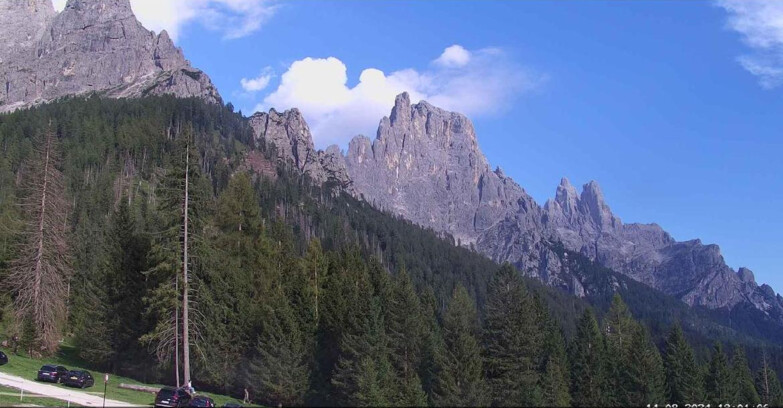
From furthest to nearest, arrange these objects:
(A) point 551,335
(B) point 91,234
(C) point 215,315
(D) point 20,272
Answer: (B) point 91,234 < (A) point 551,335 < (D) point 20,272 < (C) point 215,315

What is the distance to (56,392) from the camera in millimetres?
39344

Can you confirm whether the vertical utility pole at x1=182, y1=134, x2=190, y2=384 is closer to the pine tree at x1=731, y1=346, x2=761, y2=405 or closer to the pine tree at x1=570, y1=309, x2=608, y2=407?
the pine tree at x1=570, y1=309, x2=608, y2=407

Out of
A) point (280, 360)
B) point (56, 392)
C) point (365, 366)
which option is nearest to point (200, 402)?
point (56, 392)

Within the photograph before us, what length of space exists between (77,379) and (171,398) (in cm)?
1116

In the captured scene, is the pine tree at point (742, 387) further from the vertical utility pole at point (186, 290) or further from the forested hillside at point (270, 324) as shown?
the vertical utility pole at point (186, 290)

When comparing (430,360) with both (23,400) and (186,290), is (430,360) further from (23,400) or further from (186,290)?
(23,400)

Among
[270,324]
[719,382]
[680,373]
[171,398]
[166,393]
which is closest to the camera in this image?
[171,398]

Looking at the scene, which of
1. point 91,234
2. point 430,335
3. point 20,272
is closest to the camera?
point 20,272

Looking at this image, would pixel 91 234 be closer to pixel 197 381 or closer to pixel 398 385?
pixel 197 381

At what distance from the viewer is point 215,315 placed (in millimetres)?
49250

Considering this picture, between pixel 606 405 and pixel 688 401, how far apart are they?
12422 mm

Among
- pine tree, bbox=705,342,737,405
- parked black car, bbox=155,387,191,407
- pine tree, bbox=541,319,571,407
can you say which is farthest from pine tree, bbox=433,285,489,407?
pine tree, bbox=705,342,737,405

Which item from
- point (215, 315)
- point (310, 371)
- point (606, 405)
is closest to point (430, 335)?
point (310, 371)

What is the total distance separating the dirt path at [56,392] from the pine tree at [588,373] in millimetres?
34268
